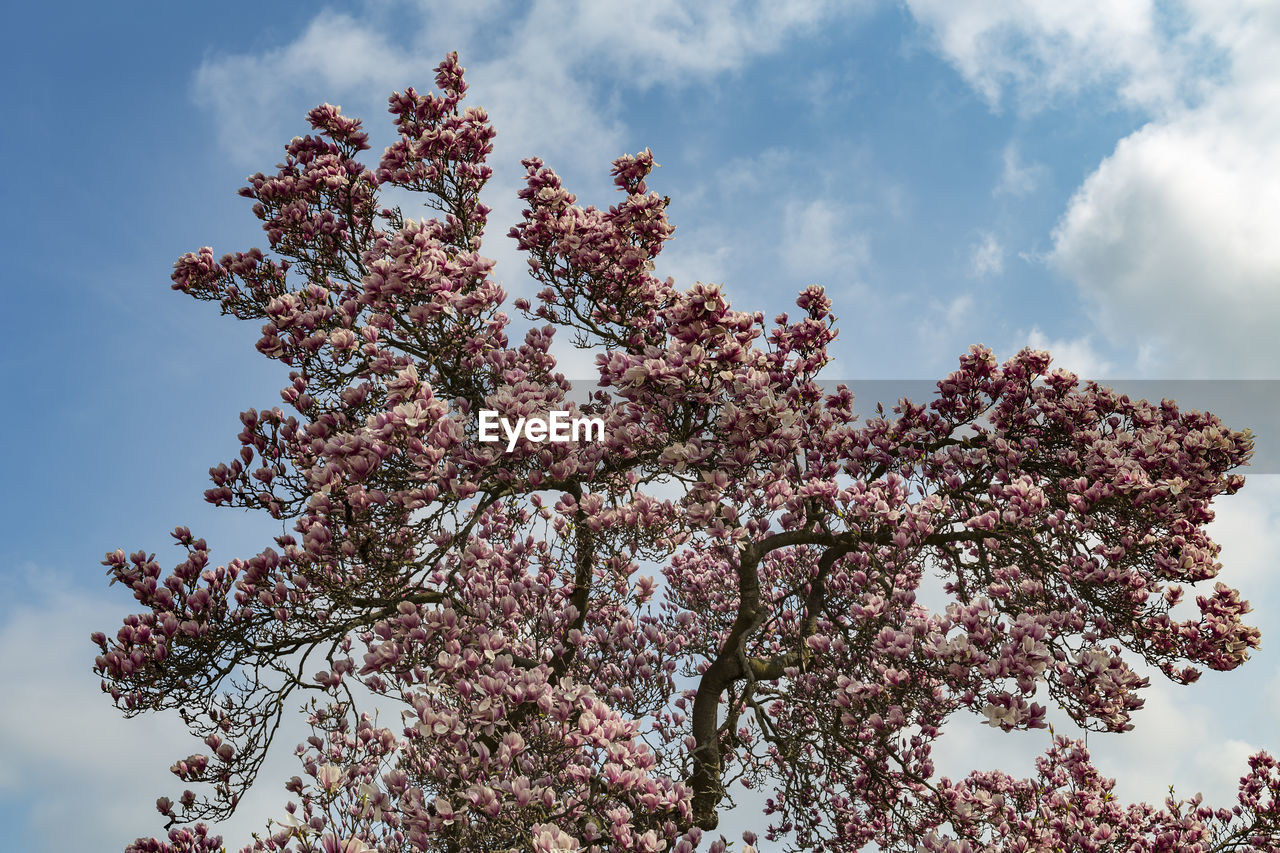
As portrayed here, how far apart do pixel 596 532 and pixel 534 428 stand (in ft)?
4.25

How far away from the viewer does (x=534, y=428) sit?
6.75m

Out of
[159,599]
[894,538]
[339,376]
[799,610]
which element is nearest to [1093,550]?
[894,538]

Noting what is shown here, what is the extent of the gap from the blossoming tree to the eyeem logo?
0.35 feet

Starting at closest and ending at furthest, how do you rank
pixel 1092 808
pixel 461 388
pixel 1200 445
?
pixel 1200 445 → pixel 461 388 → pixel 1092 808

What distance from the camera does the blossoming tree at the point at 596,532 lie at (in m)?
6.24

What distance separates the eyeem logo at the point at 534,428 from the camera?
6645 millimetres

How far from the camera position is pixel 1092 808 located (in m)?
10.4

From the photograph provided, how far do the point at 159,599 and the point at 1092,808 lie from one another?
10.5m

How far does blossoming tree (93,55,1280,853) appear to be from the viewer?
6238 mm

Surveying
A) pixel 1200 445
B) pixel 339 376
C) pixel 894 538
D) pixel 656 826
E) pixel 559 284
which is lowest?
pixel 656 826

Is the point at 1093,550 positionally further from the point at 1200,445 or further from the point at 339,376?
the point at 339,376

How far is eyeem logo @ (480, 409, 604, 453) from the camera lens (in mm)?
6645

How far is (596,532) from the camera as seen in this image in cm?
755

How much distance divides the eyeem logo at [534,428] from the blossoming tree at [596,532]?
0.35 ft
